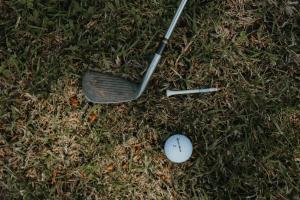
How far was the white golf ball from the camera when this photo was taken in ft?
11.0

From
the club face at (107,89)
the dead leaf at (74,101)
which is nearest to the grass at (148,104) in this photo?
the dead leaf at (74,101)

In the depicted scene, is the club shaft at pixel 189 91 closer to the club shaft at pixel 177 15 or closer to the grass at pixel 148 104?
the grass at pixel 148 104

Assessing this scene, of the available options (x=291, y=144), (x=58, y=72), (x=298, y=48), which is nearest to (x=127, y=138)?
(x=58, y=72)

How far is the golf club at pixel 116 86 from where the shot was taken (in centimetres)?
333

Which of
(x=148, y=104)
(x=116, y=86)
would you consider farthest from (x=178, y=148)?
(x=116, y=86)

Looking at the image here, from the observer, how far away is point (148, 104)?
3512mm

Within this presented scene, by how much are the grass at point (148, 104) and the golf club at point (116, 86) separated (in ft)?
0.39

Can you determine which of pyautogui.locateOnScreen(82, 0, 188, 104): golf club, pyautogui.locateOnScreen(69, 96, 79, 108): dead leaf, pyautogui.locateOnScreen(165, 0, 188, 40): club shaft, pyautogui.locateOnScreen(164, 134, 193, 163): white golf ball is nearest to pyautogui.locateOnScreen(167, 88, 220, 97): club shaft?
pyautogui.locateOnScreen(82, 0, 188, 104): golf club

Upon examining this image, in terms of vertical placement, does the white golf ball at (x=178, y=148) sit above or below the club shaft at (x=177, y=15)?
below

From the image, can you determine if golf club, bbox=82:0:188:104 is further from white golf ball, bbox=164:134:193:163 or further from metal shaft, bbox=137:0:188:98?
white golf ball, bbox=164:134:193:163

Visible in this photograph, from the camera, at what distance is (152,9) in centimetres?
355

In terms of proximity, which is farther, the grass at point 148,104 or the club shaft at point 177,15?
the grass at point 148,104

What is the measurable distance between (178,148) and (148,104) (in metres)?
0.42

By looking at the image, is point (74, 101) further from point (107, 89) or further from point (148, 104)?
point (148, 104)
